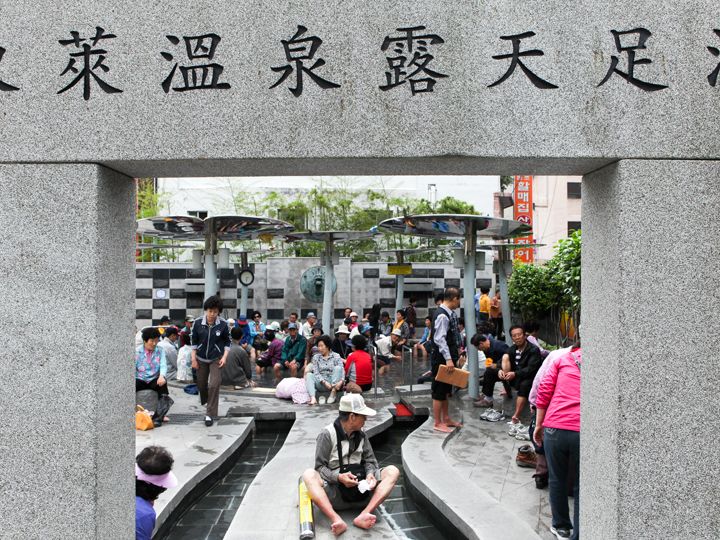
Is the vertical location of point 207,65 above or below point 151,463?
above

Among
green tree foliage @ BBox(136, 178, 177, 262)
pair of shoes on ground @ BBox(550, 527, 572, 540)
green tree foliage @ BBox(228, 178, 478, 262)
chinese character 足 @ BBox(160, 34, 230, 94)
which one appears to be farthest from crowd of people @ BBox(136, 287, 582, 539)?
green tree foliage @ BBox(136, 178, 177, 262)

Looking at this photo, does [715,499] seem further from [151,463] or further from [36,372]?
[36,372]

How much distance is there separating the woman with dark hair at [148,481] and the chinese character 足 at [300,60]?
7.71 feet

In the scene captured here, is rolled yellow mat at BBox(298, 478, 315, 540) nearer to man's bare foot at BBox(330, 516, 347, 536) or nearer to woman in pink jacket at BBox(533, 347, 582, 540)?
man's bare foot at BBox(330, 516, 347, 536)

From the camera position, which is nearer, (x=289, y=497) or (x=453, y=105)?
(x=453, y=105)

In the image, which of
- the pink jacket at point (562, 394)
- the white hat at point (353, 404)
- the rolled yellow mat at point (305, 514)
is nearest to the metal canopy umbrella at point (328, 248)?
the rolled yellow mat at point (305, 514)

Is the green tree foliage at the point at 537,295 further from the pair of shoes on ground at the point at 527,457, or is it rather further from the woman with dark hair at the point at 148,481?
the woman with dark hair at the point at 148,481

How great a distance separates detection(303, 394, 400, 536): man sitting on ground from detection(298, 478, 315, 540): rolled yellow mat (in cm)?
13

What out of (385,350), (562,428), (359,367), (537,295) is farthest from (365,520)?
(537,295)

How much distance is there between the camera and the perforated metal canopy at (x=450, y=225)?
10234mm

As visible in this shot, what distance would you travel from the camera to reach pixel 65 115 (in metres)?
3.87

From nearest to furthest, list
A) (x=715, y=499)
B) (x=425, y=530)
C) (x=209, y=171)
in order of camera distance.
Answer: (x=715, y=499), (x=209, y=171), (x=425, y=530)

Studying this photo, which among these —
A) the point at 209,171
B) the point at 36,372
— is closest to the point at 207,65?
the point at 209,171

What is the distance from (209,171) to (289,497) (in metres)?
3.35
